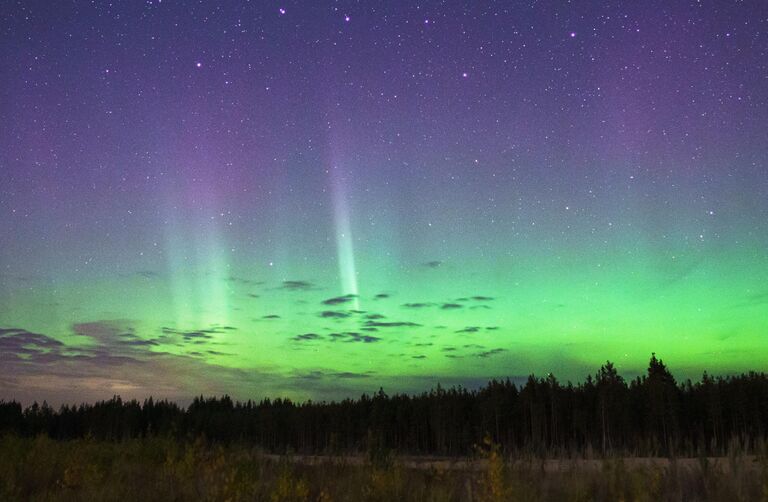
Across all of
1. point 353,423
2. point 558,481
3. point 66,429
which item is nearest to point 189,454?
point 558,481

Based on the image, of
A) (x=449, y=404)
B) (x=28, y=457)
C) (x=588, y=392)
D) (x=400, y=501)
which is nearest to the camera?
(x=400, y=501)

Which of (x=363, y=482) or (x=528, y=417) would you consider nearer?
(x=363, y=482)

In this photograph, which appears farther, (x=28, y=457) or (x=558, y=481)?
(x=28, y=457)

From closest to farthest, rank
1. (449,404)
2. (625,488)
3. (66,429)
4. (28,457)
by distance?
(625,488), (28,457), (449,404), (66,429)

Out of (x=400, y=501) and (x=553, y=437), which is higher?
(x=400, y=501)

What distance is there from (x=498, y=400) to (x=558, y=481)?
81626 millimetres

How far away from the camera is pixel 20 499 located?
10188 millimetres

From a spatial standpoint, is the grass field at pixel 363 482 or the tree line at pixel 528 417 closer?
the grass field at pixel 363 482

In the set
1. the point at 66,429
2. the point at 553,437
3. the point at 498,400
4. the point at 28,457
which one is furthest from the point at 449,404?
the point at 66,429

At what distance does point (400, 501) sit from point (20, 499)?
21.2ft

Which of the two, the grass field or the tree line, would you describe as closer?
the grass field

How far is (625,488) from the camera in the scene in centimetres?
1073

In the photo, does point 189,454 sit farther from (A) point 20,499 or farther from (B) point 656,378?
(B) point 656,378

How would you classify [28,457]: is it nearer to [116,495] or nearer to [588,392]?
[116,495]
